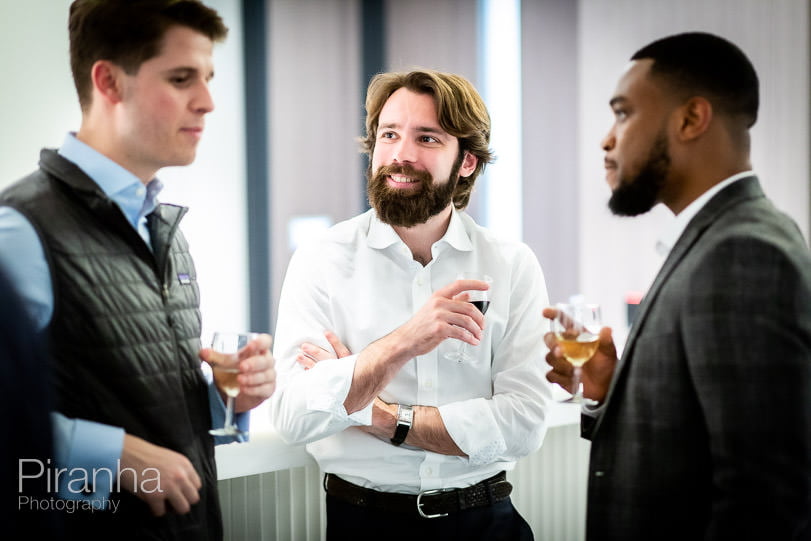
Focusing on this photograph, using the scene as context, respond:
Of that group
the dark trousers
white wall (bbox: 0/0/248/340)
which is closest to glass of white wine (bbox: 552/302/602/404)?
the dark trousers

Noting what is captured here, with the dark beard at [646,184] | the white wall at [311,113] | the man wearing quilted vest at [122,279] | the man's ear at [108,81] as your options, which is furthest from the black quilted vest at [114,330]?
the white wall at [311,113]

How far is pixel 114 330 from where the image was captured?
1.35 meters

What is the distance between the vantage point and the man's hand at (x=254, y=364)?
58.8 inches

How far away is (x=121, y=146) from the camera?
1406mm

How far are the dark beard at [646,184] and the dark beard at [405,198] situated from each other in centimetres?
57

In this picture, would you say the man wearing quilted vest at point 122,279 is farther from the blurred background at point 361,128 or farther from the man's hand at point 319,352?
the blurred background at point 361,128

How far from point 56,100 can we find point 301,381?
168 cm

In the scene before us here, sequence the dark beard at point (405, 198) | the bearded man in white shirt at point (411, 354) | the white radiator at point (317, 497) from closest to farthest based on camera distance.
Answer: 1. the bearded man in white shirt at point (411, 354)
2. the dark beard at point (405, 198)
3. the white radiator at point (317, 497)

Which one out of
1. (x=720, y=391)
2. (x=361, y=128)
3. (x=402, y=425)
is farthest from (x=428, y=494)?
(x=361, y=128)

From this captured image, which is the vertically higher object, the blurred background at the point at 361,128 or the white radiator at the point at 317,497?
the blurred background at the point at 361,128

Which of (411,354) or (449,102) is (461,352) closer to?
(411,354)

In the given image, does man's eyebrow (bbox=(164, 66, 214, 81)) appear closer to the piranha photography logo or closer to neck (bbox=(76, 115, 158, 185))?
neck (bbox=(76, 115, 158, 185))

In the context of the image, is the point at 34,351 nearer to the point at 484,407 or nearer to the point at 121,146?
the point at 121,146

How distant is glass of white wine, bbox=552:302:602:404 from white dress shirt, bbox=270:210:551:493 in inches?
11.7
